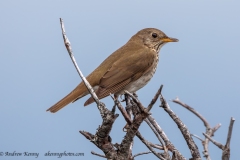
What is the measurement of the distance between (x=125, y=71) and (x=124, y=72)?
0.04 m

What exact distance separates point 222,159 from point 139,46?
513 cm

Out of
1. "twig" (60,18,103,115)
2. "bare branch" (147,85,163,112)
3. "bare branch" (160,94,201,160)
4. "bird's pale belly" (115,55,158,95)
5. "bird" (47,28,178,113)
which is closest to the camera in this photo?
"bare branch" (147,85,163,112)

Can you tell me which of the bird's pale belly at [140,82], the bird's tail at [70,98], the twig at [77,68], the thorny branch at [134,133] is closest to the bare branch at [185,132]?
the thorny branch at [134,133]

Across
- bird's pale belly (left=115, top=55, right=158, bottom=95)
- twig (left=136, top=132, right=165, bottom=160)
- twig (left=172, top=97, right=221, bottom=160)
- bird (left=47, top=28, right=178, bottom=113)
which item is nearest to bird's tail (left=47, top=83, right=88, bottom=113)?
bird (left=47, top=28, right=178, bottom=113)

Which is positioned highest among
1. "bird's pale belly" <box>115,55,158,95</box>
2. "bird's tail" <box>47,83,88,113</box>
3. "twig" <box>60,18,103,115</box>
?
"bird's pale belly" <box>115,55,158,95</box>

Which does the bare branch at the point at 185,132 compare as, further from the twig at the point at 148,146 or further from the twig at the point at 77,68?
the twig at the point at 77,68

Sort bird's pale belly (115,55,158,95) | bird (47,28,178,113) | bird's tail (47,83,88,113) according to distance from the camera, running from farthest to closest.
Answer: bird's pale belly (115,55,158,95) < bird (47,28,178,113) < bird's tail (47,83,88,113)

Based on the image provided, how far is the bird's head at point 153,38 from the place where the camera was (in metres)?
9.33

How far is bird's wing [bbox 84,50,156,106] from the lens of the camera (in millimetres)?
7758

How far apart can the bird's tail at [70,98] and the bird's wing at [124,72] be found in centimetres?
27

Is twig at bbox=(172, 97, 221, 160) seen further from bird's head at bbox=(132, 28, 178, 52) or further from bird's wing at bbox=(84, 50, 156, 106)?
bird's head at bbox=(132, 28, 178, 52)

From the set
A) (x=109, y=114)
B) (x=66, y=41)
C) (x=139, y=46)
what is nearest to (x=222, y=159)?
(x=109, y=114)

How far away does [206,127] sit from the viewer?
16.9 feet

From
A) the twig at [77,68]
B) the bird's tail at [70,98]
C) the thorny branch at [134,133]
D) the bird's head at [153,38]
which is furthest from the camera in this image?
the bird's head at [153,38]
